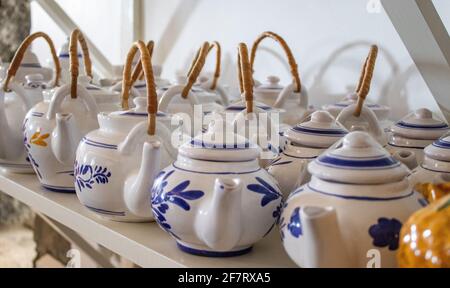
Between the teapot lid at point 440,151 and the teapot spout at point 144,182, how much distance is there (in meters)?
0.31

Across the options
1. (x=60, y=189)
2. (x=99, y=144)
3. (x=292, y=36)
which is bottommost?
(x=60, y=189)

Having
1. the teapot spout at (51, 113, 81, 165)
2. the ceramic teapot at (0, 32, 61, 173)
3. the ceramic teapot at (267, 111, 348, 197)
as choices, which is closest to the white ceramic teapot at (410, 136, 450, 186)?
the ceramic teapot at (267, 111, 348, 197)

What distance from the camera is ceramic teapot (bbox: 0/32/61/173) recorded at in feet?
3.23

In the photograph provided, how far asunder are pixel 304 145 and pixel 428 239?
0.87 ft

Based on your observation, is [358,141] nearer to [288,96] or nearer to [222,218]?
[222,218]

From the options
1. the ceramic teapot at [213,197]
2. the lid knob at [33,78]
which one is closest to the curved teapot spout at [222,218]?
the ceramic teapot at [213,197]

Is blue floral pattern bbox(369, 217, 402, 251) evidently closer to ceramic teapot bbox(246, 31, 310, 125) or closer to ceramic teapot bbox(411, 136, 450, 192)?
ceramic teapot bbox(411, 136, 450, 192)

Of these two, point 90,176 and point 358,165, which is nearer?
point 358,165

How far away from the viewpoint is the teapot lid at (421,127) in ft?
2.44

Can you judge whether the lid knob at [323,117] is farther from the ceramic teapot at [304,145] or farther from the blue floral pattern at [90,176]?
the blue floral pattern at [90,176]

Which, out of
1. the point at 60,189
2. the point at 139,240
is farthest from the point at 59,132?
the point at 139,240

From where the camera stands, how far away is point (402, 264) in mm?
486

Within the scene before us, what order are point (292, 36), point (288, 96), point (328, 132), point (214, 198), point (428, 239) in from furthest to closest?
point (292, 36) → point (288, 96) → point (328, 132) → point (214, 198) → point (428, 239)

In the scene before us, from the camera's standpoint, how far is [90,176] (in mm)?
738
